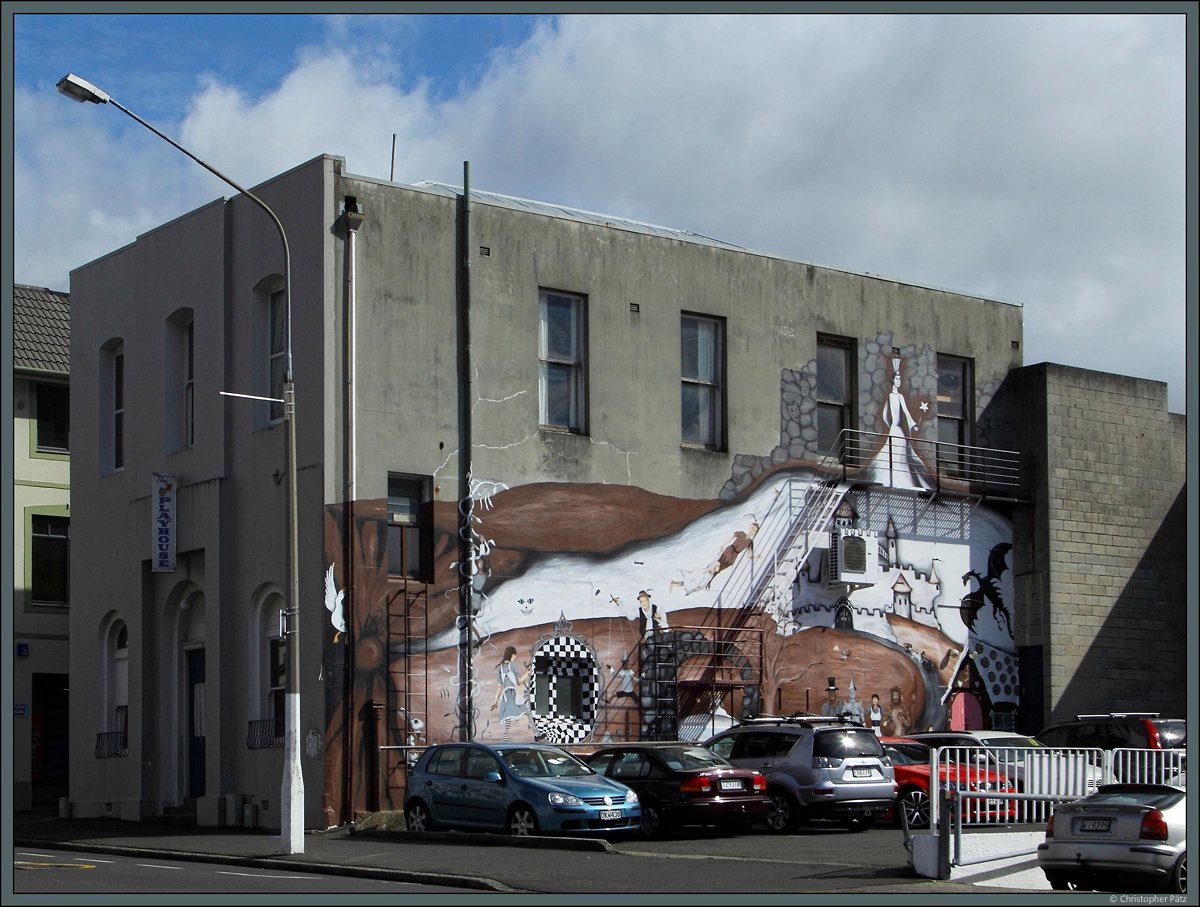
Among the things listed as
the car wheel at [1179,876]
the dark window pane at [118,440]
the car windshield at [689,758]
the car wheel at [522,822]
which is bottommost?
the car wheel at [522,822]

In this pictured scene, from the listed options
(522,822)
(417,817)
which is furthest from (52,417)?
(522,822)

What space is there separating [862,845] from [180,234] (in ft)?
55.7

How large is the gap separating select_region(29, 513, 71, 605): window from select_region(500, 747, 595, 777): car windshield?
21.2m

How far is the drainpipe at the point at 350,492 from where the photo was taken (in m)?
26.0

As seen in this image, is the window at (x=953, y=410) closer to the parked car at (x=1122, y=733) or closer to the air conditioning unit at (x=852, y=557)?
the air conditioning unit at (x=852, y=557)

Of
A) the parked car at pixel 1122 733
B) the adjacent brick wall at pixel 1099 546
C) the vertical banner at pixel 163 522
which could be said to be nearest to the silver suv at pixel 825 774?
the parked car at pixel 1122 733

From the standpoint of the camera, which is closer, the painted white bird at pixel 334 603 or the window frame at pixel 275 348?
the painted white bird at pixel 334 603

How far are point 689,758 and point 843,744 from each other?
2.21m

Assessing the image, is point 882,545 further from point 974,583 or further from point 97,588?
point 97,588

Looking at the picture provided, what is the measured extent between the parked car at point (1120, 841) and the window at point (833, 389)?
15759mm

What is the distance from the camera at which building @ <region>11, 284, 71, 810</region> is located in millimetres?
39125

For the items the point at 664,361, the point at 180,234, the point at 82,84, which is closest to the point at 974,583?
the point at 664,361

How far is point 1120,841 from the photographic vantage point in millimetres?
16203

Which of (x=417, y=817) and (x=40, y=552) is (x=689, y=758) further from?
(x=40, y=552)
